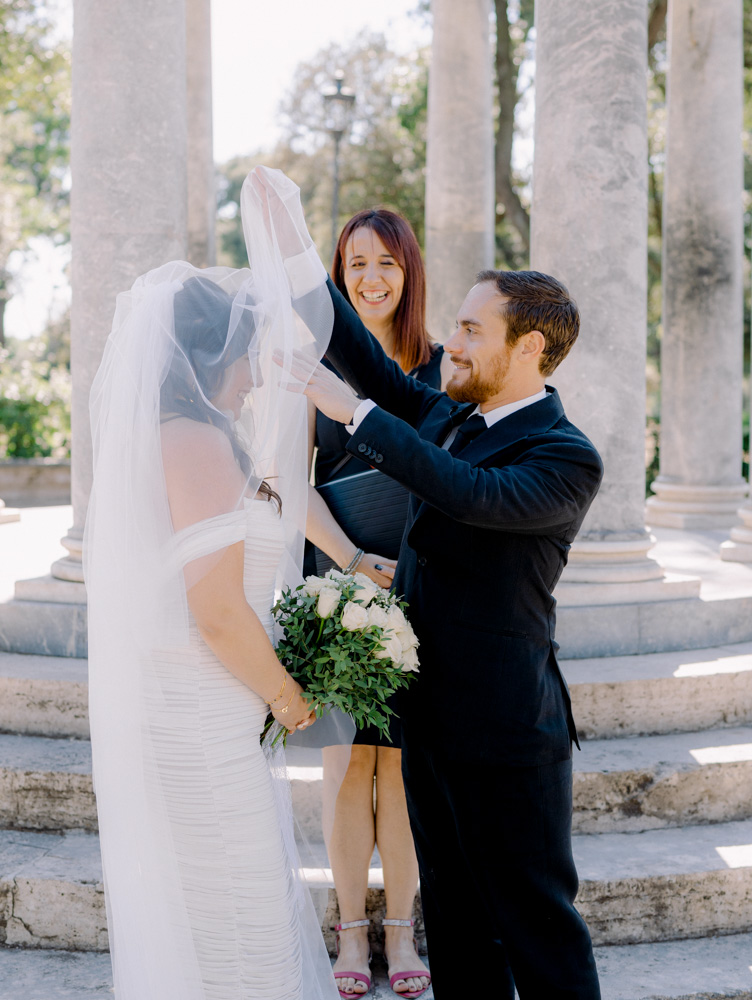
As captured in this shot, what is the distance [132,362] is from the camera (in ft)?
12.3

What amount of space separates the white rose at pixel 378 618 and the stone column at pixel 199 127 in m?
10.6

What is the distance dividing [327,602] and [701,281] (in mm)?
13048

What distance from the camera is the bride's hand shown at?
3961 millimetres

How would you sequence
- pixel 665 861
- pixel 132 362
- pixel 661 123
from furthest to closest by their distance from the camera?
pixel 661 123 → pixel 665 861 → pixel 132 362

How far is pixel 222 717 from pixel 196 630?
37 cm

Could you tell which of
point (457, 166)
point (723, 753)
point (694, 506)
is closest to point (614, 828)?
point (723, 753)

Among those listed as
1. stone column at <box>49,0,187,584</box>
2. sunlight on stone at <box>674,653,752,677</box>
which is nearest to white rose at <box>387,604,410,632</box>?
sunlight on stone at <box>674,653,752,677</box>

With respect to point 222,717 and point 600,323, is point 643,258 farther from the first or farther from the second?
point 222,717

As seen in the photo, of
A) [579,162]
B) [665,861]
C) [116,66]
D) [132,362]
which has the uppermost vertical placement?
[116,66]

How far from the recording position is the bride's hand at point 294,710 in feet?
13.0

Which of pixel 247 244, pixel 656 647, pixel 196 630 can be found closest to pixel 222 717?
pixel 196 630

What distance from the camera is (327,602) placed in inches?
153

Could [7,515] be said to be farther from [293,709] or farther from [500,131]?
[500,131]

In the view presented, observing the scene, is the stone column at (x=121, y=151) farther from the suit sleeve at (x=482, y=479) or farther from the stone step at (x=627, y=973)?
the suit sleeve at (x=482, y=479)
